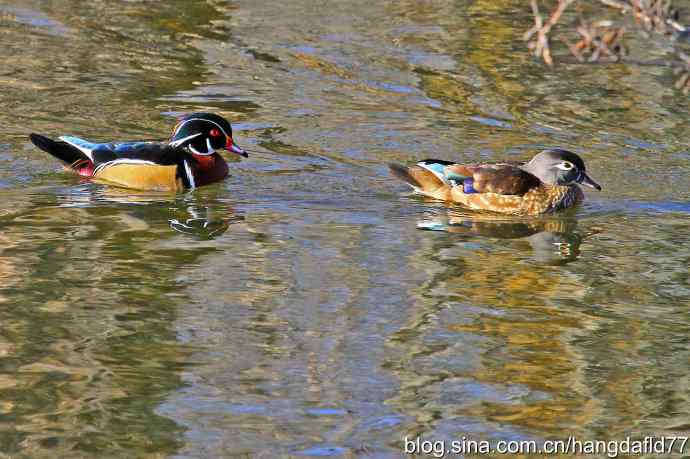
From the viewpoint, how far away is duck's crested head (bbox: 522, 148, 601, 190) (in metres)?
11.4

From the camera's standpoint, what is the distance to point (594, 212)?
1151cm

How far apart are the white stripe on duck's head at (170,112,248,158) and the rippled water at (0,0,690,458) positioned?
1.21 feet

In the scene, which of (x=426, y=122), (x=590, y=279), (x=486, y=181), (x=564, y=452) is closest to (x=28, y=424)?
(x=564, y=452)

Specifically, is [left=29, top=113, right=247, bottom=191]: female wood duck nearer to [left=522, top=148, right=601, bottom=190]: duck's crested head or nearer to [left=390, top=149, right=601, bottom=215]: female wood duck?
[left=390, top=149, right=601, bottom=215]: female wood duck

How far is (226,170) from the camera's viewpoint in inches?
482

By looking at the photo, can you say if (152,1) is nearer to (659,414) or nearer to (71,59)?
(71,59)

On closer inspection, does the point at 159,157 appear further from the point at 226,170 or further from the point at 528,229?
the point at 528,229

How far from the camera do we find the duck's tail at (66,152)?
39.5ft

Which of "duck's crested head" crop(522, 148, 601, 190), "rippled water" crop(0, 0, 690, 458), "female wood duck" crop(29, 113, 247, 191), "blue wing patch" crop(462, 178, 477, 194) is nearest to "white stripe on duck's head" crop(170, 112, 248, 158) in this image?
"female wood duck" crop(29, 113, 247, 191)

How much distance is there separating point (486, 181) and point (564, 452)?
4889 mm

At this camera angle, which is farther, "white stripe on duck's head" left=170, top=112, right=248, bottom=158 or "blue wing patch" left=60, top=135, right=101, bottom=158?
"white stripe on duck's head" left=170, top=112, right=248, bottom=158

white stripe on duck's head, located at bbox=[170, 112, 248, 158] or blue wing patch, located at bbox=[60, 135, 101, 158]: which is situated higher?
white stripe on duck's head, located at bbox=[170, 112, 248, 158]

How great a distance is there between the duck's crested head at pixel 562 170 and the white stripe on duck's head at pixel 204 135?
2.71 metres

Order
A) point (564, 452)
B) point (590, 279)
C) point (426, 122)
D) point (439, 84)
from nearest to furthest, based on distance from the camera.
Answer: point (564, 452) → point (590, 279) → point (426, 122) → point (439, 84)
